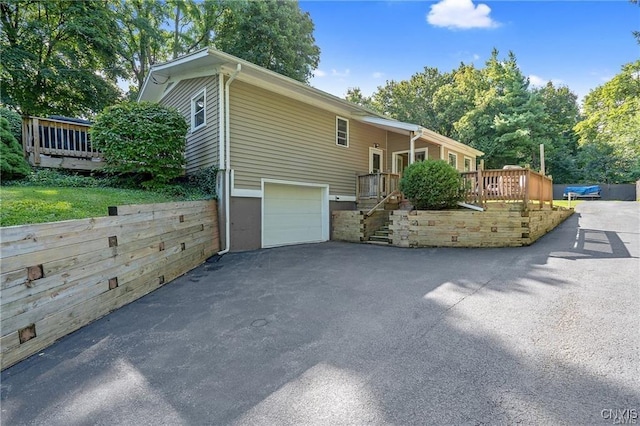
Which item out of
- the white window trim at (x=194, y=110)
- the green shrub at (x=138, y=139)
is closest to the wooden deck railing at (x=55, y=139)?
the green shrub at (x=138, y=139)

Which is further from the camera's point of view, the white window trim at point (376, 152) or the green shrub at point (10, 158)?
the white window trim at point (376, 152)

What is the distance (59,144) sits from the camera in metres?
8.18

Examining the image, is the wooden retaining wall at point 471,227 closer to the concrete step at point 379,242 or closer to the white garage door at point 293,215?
the concrete step at point 379,242

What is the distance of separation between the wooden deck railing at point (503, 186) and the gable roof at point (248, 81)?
2.76 m

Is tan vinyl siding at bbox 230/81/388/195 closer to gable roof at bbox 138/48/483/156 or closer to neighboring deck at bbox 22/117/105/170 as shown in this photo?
gable roof at bbox 138/48/483/156

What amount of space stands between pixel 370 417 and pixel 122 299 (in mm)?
4000

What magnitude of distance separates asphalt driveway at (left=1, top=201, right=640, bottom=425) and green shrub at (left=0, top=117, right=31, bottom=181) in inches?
195

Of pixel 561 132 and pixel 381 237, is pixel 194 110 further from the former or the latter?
pixel 561 132

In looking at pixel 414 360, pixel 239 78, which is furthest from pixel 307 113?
pixel 414 360

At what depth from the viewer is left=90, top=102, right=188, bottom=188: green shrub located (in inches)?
284

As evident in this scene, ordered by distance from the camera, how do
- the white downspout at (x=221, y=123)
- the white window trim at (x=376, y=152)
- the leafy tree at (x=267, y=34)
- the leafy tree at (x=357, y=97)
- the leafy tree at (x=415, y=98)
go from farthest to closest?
1. the leafy tree at (x=357, y=97)
2. the leafy tree at (x=415, y=98)
3. the leafy tree at (x=267, y=34)
4. the white window trim at (x=376, y=152)
5. the white downspout at (x=221, y=123)

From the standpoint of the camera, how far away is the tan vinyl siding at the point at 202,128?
8.09m

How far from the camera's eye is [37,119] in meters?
7.76

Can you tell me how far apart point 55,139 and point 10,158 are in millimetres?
1590
